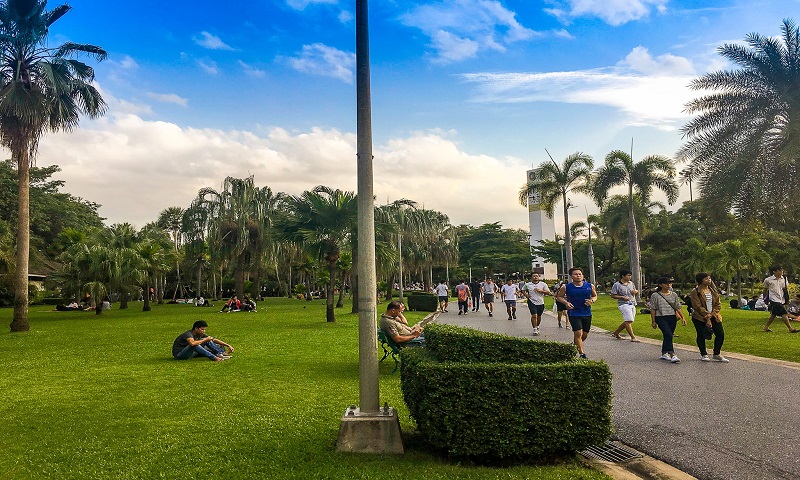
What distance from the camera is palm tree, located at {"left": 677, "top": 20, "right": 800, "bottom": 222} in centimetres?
2041

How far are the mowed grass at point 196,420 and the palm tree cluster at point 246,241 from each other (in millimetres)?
9827

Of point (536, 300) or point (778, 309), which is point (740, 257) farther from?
point (536, 300)

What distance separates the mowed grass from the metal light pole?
0.17m

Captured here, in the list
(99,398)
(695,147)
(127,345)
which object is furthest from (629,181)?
(99,398)

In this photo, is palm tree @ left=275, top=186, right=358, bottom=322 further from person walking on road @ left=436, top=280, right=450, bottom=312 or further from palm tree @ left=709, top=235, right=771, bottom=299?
palm tree @ left=709, top=235, right=771, bottom=299

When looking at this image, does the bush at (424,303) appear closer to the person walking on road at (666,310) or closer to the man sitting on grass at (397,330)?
the person walking on road at (666,310)

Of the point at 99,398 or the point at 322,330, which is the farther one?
the point at 322,330

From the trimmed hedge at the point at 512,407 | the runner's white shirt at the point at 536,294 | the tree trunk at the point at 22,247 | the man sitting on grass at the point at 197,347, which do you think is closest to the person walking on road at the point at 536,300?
the runner's white shirt at the point at 536,294

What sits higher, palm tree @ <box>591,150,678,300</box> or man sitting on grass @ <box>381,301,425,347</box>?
palm tree @ <box>591,150,678,300</box>

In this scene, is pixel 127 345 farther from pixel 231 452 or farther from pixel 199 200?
pixel 199 200

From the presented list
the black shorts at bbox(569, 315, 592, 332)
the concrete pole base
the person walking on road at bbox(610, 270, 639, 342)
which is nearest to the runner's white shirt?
the person walking on road at bbox(610, 270, 639, 342)

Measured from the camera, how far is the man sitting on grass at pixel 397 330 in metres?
8.73

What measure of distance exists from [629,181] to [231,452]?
127 feet

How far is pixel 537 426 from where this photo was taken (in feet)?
14.9
